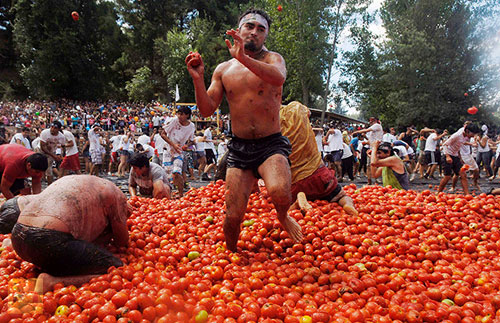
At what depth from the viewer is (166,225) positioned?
4648 millimetres

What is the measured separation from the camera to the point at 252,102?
335cm

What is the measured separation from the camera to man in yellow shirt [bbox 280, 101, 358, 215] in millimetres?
5207

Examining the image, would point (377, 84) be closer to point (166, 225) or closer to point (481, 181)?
point (481, 181)

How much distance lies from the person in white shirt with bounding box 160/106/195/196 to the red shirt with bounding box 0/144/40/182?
284cm

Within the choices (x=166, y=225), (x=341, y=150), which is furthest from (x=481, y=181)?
(x=166, y=225)

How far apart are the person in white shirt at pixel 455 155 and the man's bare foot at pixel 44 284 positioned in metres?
8.65

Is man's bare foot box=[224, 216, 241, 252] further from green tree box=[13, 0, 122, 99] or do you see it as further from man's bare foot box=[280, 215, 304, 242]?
green tree box=[13, 0, 122, 99]

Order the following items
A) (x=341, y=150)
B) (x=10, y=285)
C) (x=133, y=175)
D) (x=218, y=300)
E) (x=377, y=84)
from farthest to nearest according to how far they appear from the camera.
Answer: (x=377, y=84) < (x=341, y=150) < (x=133, y=175) < (x=10, y=285) < (x=218, y=300)

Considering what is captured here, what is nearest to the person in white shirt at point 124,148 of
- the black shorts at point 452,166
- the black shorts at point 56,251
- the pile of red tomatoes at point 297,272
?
the pile of red tomatoes at point 297,272

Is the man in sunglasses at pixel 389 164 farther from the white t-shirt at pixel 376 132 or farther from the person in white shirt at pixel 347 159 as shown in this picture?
the person in white shirt at pixel 347 159

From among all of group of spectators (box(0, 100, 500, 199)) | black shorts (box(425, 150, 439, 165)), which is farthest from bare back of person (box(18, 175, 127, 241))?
black shorts (box(425, 150, 439, 165))

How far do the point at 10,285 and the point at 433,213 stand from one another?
4.86m

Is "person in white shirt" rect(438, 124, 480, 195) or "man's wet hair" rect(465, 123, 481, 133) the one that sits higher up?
"man's wet hair" rect(465, 123, 481, 133)

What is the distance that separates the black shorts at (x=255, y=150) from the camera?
11.0 ft
